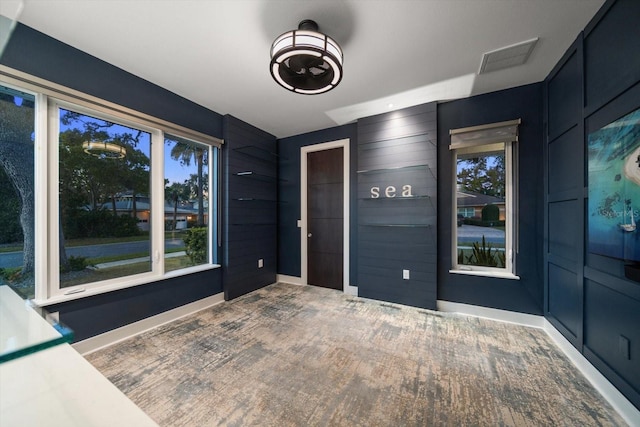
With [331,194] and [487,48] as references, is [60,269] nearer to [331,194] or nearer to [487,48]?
[331,194]

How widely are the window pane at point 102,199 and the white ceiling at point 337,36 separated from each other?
2.33ft

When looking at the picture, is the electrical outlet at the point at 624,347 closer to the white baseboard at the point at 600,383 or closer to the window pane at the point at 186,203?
the white baseboard at the point at 600,383

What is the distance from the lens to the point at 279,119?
3.53 metres

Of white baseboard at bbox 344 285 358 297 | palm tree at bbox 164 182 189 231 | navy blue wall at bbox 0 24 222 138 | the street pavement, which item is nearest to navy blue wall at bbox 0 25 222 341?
navy blue wall at bbox 0 24 222 138

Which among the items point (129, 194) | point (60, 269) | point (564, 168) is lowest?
point (60, 269)

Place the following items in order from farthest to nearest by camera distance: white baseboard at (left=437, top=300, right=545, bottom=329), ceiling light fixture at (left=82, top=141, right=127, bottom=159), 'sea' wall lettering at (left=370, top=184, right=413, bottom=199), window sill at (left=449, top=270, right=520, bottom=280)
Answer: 'sea' wall lettering at (left=370, top=184, right=413, bottom=199)
window sill at (left=449, top=270, right=520, bottom=280)
white baseboard at (left=437, top=300, right=545, bottom=329)
ceiling light fixture at (left=82, top=141, right=127, bottom=159)

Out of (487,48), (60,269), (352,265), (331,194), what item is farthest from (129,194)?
(487,48)

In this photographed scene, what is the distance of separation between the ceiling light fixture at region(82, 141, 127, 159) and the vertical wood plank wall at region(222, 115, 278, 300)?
1189 millimetres

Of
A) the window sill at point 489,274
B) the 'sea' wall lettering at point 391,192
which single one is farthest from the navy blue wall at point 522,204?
the 'sea' wall lettering at point 391,192

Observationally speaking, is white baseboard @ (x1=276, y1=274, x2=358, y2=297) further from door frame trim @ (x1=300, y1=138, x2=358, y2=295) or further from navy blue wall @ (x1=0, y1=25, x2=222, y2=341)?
navy blue wall @ (x1=0, y1=25, x2=222, y2=341)

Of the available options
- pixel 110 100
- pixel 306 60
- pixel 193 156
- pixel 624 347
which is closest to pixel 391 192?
pixel 306 60

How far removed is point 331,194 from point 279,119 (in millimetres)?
1437

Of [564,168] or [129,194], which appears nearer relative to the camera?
[564,168]

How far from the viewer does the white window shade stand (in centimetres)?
263
